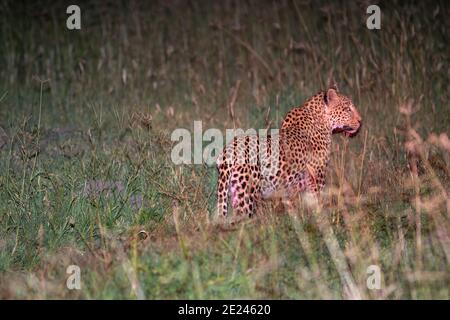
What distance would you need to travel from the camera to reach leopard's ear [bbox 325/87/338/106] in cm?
603

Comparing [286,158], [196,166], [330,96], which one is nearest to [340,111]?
[330,96]

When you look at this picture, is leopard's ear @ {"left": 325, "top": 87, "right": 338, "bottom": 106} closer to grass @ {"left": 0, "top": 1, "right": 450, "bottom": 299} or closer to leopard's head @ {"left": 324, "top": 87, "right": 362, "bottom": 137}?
leopard's head @ {"left": 324, "top": 87, "right": 362, "bottom": 137}

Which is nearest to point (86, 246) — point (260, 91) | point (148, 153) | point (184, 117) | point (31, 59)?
point (148, 153)

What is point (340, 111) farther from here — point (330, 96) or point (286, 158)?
point (286, 158)

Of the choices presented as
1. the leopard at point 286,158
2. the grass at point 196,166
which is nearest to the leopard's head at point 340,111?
the leopard at point 286,158

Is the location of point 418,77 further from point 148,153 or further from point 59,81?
point 59,81

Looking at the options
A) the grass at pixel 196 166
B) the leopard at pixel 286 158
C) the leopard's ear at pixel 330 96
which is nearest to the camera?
the grass at pixel 196 166

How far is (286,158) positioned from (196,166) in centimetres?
105

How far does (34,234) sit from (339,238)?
1972 millimetres

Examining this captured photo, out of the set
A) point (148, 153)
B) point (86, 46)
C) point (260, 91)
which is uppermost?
point (86, 46)

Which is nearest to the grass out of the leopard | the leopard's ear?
the leopard

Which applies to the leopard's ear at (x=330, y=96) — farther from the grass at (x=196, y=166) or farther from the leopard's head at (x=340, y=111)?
the grass at (x=196, y=166)

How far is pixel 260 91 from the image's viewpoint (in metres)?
8.35

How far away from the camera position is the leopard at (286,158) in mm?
5270
